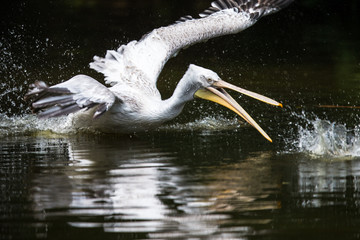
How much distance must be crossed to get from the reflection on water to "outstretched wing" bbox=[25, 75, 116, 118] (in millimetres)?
394

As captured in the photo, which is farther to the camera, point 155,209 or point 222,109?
point 222,109

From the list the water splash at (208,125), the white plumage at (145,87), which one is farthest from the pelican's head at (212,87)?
the water splash at (208,125)

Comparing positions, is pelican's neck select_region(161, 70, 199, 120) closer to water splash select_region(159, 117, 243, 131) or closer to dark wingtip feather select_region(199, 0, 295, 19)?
water splash select_region(159, 117, 243, 131)

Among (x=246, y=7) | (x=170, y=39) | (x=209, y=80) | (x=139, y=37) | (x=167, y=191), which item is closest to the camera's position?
(x=167, y=191)

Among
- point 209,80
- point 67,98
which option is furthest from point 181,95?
point 67,98

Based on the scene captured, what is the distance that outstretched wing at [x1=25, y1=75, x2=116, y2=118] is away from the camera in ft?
22.5

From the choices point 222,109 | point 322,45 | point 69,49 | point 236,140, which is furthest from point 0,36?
point 236,140

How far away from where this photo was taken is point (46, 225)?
15.5 feet

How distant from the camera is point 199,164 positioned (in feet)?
20.9

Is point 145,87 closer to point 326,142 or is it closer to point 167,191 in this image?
point 326,142

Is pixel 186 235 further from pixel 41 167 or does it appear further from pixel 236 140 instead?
pixel 236 140

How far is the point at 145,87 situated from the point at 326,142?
2224 mm

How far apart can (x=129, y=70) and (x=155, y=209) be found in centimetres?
364

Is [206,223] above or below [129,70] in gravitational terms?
below
